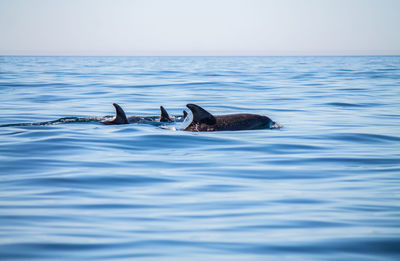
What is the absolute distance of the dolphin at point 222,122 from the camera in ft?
42.8

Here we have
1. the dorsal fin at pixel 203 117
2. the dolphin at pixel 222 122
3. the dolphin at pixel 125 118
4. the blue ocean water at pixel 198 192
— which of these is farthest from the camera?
the dolphin at pixel 125 118

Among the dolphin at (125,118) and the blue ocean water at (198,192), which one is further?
the dolphin at (125,118)

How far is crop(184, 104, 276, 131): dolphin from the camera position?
13.0 m

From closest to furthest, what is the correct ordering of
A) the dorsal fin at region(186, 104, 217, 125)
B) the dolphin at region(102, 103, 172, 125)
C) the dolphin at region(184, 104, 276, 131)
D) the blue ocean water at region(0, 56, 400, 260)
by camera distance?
the blue ocean water at region(0, 56, 400, 260), the dorsal fin at region(186, 104, 217, 125), the dolphin at region(184, 104, 276, 131), the dolphin at region(102, 103, 172, 125)

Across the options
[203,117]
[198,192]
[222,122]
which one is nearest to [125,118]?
[203,117]

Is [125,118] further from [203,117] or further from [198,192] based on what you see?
[198,192]

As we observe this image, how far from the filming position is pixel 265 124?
1372 cm

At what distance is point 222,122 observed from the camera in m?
13.2

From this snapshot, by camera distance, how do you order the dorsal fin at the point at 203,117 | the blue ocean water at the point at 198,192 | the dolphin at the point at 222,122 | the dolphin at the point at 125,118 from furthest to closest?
the dolphin at the point at 125,118, the dolphin at the point at 222,122, the dorsal fin at the point at 203,117, the blue ocean water at the point at 198,192

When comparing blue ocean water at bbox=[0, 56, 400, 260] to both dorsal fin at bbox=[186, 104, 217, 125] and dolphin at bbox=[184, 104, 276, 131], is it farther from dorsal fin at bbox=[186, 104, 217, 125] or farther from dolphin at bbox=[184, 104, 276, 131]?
dorsal fin at bbox=[186, 104, 217, 125]

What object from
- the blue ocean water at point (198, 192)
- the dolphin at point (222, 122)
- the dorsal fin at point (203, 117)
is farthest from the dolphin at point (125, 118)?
the dorsal fin at point (203, 117)

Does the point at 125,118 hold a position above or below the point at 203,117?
below

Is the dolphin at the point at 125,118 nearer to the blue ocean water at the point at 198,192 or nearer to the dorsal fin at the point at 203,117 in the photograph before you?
the blue ocean water at the point at 198,192

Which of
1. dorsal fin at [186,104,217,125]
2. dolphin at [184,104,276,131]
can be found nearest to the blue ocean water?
dolphin at [184,104,276,131]
